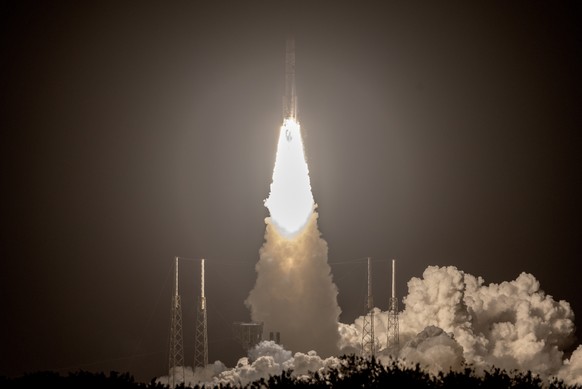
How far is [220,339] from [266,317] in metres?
20.1

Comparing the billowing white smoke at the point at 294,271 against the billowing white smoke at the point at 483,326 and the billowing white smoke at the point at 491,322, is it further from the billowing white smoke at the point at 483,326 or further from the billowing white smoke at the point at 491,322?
the billowing white smoke at the point at 491,322

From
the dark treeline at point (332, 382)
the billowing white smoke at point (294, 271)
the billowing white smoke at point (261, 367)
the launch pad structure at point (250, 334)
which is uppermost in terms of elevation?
the billowing white smoke at point (294, 271)

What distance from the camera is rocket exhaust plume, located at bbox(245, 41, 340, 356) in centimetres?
7438

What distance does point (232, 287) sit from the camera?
104 meters

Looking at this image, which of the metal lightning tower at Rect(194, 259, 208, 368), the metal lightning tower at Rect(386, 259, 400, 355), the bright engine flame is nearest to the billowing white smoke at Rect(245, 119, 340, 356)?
the bright engine flame

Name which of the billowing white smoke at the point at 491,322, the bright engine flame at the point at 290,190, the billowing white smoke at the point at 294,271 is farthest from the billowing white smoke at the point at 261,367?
the bright engine flame at the point at 290,190

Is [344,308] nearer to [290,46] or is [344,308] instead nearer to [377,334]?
[377,334]

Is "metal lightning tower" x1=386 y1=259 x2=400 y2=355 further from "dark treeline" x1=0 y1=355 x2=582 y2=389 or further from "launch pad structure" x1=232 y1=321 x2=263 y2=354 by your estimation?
"dark treeline" x1=0 y1=355 x2=582 y2=389

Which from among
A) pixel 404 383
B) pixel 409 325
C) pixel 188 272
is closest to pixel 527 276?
pixel 409 325

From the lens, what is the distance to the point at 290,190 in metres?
78.7

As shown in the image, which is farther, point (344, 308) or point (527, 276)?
point (344, 308)

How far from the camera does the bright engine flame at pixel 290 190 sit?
Answer: 253 feet

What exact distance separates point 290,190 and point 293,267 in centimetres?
528

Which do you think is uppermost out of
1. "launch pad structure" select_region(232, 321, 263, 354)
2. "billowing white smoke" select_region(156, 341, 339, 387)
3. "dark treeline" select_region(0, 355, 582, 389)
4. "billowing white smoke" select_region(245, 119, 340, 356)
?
"billowing white smoke" select_region(245, 119, 340, 356)
